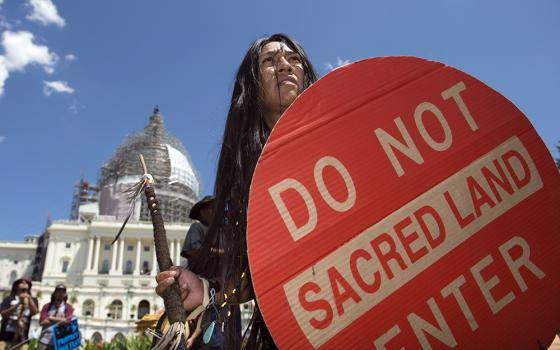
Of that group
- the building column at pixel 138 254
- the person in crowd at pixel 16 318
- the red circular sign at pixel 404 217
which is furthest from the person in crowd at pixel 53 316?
the building column at pixel 138 254

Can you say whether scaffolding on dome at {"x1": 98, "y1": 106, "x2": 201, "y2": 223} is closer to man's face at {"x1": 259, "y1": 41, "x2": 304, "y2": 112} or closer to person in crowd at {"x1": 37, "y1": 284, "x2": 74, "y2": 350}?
person in crowd at {"x1": 37, "y1": 284, "x2": 74, "y2": 350}

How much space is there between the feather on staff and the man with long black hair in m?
0.03

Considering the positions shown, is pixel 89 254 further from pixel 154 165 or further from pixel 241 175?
pixel 241 175

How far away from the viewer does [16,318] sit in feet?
19.0

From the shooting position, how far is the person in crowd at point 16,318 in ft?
18.6

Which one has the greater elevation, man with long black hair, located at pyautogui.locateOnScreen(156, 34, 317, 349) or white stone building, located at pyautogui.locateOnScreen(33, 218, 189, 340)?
white stone building, located at pyautogui.locateOnScreen(33, 218, 189, 340)

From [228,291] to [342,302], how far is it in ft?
1.09

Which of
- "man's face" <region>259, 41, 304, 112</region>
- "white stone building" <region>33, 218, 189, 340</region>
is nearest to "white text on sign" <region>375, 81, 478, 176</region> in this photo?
"man's face" <region>259, 41, 304, 112</region>

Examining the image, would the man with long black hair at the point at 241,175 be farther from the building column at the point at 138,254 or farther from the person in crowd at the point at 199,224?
the building column at the point at 138,254

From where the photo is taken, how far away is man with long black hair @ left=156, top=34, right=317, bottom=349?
A: 128 centimetres

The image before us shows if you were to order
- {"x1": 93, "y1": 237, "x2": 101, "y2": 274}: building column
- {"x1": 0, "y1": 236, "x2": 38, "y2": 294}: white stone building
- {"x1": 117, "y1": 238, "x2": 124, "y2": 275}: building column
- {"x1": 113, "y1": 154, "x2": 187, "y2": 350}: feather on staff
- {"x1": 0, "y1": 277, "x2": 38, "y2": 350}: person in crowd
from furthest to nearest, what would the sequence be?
{"x1": 0, "y1": 236, "x2": 38, "y2": 294}: white stone building < {"x1": 93, "y1": 237, "x2": 101, "y2": 274}: building column < {"x1": 117, "y1": 238, "x2": 124, "y2": 275}: building column < {"x1": 0, "y1": 277, "x2": 38, "y2": 350}: person in crowd < {"x1": 113, "y1": 154, "x2": 187, "y2": 350}: feather on staff

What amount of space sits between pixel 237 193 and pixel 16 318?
225 inches

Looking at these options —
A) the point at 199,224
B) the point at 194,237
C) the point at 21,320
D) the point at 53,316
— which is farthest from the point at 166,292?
the point at 53,316

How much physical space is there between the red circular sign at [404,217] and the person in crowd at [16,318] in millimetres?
5671
